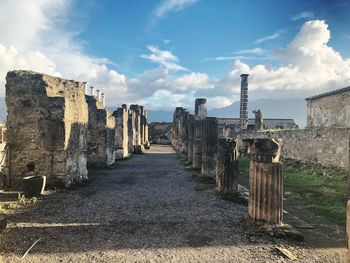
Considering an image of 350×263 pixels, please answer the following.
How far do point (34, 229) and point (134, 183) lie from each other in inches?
240

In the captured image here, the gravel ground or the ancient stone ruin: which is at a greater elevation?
the ancient stone ruin

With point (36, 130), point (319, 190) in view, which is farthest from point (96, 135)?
point (319, 190)

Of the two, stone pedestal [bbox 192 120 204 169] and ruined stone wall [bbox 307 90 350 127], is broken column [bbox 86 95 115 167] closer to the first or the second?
stone pedestal [bbox 192 120 204 169]

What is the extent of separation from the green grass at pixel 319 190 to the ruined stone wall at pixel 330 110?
32.8ft

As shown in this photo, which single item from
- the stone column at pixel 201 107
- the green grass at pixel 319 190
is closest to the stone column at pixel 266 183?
the green grass at pixel 319 190

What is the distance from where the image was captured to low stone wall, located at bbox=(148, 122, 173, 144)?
47.6m

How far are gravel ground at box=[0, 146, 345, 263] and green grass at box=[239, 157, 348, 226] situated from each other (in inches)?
83.0

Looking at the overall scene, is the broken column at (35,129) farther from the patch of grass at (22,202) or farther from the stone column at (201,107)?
the stone column at (201,107)

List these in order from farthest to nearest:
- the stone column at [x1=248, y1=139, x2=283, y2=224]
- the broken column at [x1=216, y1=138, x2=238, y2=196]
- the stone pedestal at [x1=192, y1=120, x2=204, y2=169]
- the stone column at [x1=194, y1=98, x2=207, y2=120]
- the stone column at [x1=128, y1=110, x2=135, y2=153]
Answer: the stone column at [x1=128, y1=110, x2=135, y2=153] → the stone column at [x1=194, y1=98, x2=207, y2=120] → the stone pedestal at [x1=192, y1=120, x2=204, y2=169] → the broken column at [x1=216, y1=138, x2=238, y2=196] → the stone column at [x1=248, y1=139, x2=283, y2=224]

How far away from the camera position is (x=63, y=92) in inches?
465

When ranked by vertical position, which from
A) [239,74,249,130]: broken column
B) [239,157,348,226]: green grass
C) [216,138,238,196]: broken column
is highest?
[239,74,249,130]: broken column

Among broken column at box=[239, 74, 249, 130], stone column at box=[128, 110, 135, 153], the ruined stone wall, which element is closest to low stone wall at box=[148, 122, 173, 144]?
broken column at box=[239, 74, 249, 130]

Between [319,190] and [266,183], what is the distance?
5.68 metres

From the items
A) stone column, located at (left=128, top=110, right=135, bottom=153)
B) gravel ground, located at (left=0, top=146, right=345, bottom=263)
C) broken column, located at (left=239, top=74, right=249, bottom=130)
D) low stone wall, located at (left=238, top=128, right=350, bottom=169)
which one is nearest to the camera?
gravel ground, located at (left=0, top=146, right=345, bottom=263)
